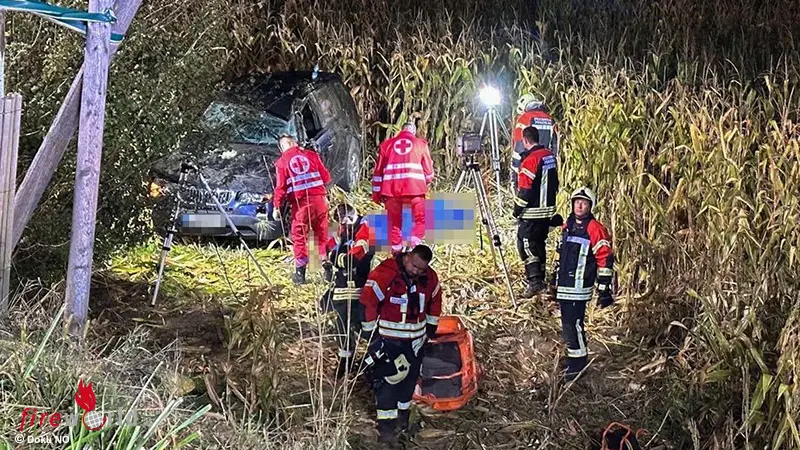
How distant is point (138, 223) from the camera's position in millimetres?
5980

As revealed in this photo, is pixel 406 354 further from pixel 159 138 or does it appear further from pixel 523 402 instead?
pixel 159 138

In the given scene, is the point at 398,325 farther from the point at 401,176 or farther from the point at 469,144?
the point at 401,176

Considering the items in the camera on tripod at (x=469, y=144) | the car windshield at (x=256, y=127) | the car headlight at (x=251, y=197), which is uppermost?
the car windshield at (x=256, y=127)

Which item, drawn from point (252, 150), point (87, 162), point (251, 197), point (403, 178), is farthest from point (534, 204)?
point (87, 162)

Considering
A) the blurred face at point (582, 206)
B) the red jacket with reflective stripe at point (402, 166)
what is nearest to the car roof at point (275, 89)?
the red jacket with reflective stripe at point (402, 166)

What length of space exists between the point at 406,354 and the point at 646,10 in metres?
8.46

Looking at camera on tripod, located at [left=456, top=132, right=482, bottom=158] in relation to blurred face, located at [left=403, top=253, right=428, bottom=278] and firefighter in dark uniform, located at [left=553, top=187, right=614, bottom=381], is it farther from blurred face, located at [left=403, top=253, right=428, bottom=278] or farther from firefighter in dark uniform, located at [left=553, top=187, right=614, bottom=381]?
blurred face, located at [left=403, top=253, right=428, bottom=278]

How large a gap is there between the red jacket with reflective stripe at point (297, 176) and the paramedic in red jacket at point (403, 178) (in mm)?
614

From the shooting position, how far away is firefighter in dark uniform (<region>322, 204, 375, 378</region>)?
505 centimetres

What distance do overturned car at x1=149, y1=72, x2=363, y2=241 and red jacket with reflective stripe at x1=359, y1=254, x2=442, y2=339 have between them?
5.09ft

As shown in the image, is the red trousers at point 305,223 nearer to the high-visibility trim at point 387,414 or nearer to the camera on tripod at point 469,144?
the camera on tripod at point 469,144

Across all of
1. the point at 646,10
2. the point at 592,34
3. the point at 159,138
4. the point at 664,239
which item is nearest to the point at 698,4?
the point at 646,10

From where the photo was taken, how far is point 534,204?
6586 millimetres

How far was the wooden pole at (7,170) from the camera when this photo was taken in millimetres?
4090
